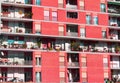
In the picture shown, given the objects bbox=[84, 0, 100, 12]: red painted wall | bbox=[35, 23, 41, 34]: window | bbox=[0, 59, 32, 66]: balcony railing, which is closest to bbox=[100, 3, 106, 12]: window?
bbox=[84, 0, 100, 12]: red painted wall

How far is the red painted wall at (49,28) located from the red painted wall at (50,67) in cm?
396

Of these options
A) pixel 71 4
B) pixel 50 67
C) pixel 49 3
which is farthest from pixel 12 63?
pixel 71 4

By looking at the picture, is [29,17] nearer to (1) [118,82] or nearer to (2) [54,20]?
(2) [54,20]

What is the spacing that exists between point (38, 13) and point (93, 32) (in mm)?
11711

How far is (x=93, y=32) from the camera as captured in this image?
71.8 metres

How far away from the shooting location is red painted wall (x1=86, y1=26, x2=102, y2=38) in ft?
234

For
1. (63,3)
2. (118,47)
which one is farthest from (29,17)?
(118,47)

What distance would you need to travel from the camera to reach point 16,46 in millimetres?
64438

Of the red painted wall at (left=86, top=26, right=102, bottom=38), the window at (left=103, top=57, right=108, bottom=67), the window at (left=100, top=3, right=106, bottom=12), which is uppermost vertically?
the window at (left=100, top=3, right=106, bottom=12)

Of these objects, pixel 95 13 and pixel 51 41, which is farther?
pixel 95 13

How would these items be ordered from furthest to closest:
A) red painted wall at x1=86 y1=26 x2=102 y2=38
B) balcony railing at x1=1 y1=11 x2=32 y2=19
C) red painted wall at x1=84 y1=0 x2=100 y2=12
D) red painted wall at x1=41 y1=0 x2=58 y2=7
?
red painted wall at x1=84 y1=0 x2=100 y2=12
red painted wall at x1=86 y1=26 x2=102 y2=38
red painted wall at x1=41 y1=0 x2=58 y2=7
balcony railing at x1=1 y1=11 x2=32 y2=19

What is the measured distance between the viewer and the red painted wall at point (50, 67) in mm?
64750

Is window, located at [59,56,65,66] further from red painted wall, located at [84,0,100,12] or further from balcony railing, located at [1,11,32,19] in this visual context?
red painted wall, located at [84,0,100,12]

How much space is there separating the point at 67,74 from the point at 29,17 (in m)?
12.2
